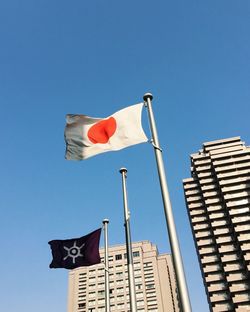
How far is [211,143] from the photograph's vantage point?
130 meters

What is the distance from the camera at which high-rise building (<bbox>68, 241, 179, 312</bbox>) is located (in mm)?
117562

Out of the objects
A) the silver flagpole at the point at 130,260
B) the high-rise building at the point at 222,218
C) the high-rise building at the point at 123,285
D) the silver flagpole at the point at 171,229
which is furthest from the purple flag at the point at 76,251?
the high-rise building at the point at 123,285

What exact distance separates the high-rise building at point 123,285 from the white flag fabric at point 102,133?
10709cm

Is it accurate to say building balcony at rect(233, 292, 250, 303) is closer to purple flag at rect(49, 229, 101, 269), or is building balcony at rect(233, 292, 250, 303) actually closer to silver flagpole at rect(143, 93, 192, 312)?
purple flag at rect(49, 229, 101, 269)

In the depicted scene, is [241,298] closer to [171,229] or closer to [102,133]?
[102,133]

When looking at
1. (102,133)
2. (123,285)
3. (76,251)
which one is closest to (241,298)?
(123,285)

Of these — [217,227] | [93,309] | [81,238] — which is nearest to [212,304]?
[217,227]

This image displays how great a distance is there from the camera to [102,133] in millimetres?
11773

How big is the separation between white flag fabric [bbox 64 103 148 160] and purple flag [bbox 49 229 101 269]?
642 cm

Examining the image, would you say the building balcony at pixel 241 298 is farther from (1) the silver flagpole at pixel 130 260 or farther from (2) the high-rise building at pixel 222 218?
(1) the silver flagpole at pixel 130 260

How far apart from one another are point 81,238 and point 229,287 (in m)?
87.6

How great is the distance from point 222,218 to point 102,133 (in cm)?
10391

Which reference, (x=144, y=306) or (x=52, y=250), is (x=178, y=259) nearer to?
(x=52, y=250)

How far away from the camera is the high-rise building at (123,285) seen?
386 ft
